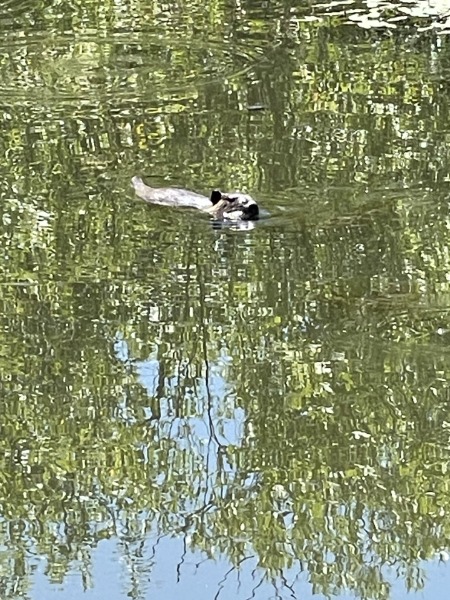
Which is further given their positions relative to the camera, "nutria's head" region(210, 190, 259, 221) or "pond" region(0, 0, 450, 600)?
"nutria's head" region(210, 190, 259, 221)

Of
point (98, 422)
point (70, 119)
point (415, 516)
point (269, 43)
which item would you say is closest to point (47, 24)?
point (269, 43)

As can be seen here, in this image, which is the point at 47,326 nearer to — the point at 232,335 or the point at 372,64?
the point at 232,335

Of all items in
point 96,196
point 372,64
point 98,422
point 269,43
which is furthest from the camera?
point 269,43

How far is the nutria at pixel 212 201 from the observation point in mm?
7762

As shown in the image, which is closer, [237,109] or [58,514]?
[58,514]

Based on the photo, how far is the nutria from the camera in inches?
306

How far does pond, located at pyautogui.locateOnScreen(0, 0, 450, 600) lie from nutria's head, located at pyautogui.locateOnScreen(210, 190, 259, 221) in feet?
0.30

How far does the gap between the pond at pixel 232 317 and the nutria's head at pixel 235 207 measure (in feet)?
0.30

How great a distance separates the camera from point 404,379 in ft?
20.2

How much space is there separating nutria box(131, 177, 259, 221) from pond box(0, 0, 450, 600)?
7 cm

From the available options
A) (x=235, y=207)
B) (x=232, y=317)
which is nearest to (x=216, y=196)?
(x=235, y=207)

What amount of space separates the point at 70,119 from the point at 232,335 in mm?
3600

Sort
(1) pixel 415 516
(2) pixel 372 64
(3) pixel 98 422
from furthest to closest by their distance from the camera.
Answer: (2) pixel 372 64, (3) pixel 98 422, (1) pixel 415 516

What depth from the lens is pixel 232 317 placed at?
6.82 metres
